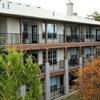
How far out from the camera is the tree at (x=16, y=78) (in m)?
10.1

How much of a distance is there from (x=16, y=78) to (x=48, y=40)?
18.5 metres

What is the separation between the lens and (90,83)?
74.3 ft

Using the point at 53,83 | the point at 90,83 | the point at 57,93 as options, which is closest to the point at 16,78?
the point at 90,83

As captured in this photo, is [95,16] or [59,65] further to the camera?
[95,16]

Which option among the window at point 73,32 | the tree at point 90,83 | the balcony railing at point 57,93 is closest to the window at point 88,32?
the window at point 73,32

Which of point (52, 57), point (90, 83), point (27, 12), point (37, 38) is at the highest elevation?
point (27, 12)

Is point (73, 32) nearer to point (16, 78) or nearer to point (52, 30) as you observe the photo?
point (52, 30)

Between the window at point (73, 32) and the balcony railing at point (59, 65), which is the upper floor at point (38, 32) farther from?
the balcony railing at point (59, 65)

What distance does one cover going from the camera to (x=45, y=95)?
26.1 metres

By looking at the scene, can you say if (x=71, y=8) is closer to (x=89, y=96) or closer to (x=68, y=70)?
(x=68, y=70)

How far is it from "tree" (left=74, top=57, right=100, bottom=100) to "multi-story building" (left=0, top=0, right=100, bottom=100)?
448 cm

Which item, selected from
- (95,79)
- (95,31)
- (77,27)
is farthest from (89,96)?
(95,31)

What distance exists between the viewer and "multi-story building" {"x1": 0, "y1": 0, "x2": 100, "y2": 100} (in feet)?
75.9

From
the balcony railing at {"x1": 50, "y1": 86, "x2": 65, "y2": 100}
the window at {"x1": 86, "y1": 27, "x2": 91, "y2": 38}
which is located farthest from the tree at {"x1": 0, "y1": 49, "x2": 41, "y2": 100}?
the window at {"x1": 86, "y1": 27, "x2": 91, "y2": 38}
